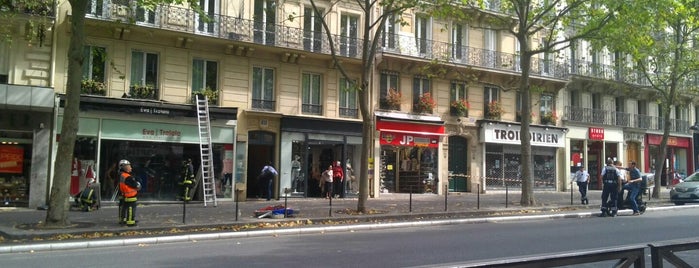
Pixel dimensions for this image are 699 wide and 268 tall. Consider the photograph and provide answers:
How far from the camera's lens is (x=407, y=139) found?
2567 centimetres

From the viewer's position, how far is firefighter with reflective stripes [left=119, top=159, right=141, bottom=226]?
529 inches

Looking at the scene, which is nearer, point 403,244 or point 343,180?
point 403,244

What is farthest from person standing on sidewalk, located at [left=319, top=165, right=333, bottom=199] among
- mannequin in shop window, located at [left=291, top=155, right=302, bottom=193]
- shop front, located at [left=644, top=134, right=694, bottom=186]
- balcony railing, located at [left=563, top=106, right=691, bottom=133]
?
shop front, located at [left=644, top=134, right=694, bottom=186]

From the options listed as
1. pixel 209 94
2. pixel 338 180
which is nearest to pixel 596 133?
pixel 338 180

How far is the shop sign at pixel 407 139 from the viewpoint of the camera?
25134 millimetres

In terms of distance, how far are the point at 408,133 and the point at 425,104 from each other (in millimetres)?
1653

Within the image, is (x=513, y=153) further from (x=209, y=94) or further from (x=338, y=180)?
(x=209, y=94)

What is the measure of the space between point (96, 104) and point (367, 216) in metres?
9.86

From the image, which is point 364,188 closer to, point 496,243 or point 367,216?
point 367,216

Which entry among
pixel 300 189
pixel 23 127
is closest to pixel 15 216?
pixel 23 127

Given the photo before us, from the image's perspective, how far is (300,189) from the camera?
23250 mm

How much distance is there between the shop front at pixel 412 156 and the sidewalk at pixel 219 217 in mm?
4374

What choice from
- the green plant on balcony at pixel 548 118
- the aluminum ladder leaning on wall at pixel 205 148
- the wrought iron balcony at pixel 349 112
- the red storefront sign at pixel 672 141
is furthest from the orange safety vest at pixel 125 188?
the red storefront sign at pixel 672 141

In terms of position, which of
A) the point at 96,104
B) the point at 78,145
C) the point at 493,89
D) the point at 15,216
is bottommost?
the point at 15,216
